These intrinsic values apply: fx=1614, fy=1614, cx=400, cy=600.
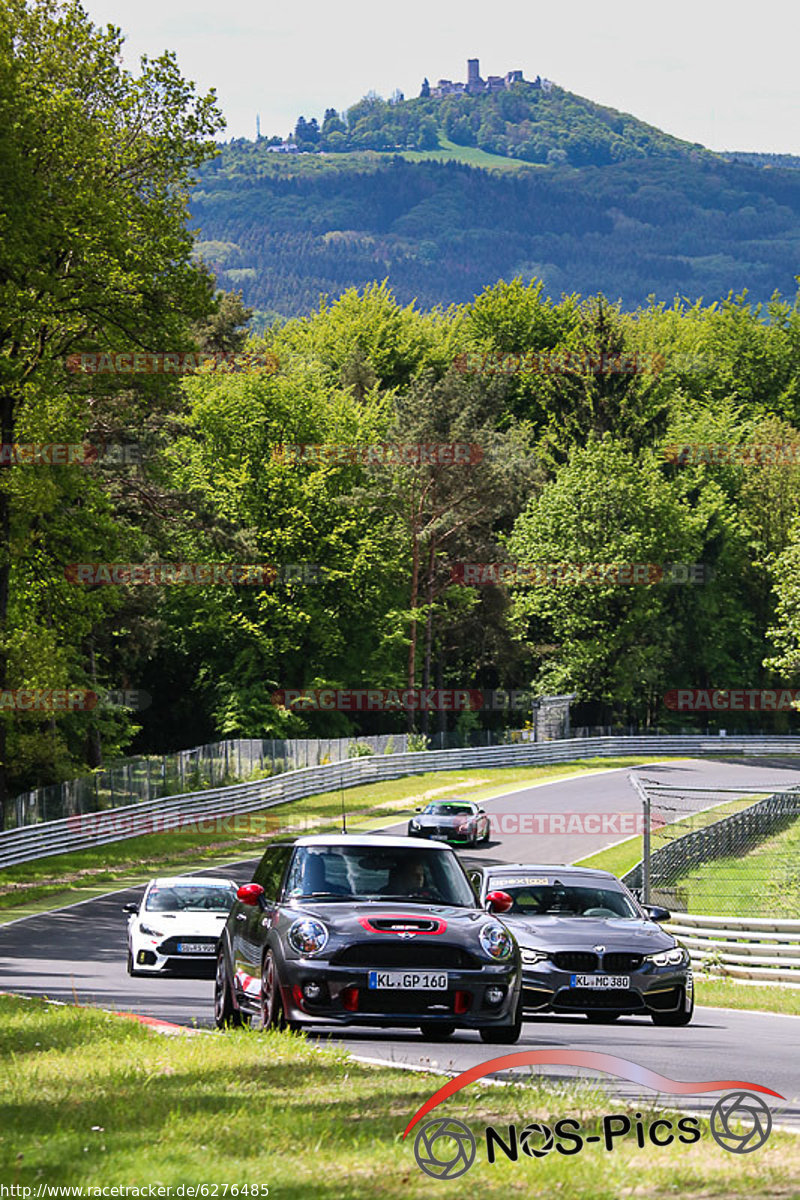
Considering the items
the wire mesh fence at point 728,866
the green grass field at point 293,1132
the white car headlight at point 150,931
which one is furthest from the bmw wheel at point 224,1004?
the wire mesh fence at point 728,866

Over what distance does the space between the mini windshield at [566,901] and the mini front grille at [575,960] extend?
1.27m

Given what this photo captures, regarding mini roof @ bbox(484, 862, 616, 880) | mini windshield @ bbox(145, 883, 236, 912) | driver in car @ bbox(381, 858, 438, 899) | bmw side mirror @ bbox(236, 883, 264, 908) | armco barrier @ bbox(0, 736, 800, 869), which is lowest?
armco barrier @ bbox(0, 736, 800, 869)

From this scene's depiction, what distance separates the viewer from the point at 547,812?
50594 mm

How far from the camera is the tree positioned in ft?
109

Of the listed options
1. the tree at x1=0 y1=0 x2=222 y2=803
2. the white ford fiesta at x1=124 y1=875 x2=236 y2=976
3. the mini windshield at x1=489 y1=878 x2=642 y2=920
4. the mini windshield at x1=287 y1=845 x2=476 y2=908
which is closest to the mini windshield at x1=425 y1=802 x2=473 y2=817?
the tree at x1=0 y1=0 x2=222 y2=803

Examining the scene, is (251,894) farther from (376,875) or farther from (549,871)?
(549,871)

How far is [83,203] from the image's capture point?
3341 cm

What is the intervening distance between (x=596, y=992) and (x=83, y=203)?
23.8 m

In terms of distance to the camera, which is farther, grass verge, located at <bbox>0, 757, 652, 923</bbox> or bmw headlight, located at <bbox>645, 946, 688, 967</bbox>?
grass verge, located at <bbox>0, 757, 652, 923</bbox>

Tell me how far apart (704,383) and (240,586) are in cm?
4510

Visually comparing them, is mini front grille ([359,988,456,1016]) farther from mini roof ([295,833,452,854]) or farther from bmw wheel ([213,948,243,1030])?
bmw wheel ([213,948,243,1030])

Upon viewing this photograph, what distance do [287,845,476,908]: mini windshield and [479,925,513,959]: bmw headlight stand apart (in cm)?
51

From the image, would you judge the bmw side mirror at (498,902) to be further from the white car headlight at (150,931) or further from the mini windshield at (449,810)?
the mini windshield at (449,810)

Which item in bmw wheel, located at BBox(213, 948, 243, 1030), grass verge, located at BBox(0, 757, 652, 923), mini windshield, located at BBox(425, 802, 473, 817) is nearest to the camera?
bmw wheel, located at BBox(213, 948, 243, 1030)
